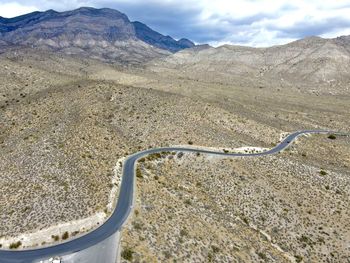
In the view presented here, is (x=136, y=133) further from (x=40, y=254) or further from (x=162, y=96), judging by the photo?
(x=40, y=254)

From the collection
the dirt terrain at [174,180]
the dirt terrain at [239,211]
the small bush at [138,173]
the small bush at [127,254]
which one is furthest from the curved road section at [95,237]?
the small bush at [127,254]

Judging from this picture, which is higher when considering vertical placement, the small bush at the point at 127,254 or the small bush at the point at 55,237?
the small bush at the point at 55,237

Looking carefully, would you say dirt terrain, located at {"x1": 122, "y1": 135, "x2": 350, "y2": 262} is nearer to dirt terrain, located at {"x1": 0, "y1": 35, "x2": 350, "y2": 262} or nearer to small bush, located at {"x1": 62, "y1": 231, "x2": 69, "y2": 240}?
dirt terrain, located at {"x1": 0, "y1": 35, "x2": 350, "y2": 262}

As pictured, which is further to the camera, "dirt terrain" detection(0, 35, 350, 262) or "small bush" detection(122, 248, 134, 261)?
"dirt terrain" detection(0, 35, 350, 262)

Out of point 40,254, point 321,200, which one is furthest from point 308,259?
point 40,254

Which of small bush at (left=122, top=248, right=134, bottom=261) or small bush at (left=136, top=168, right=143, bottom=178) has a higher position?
small bush at (left=136, top=168, right=143, bottom=178)

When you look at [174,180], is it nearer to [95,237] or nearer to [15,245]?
[95,237]

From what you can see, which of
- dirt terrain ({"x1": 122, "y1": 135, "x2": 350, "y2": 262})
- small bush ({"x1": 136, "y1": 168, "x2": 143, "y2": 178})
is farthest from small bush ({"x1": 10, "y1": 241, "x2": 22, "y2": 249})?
small bush ({"x1": 136, "y1": 168, "x2": 143, "y2": 178})

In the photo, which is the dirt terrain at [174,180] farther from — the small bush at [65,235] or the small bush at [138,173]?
the small bush at [138,173]

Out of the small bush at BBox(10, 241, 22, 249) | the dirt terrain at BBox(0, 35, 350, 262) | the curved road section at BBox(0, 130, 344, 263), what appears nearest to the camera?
the curved road section at BBox(0, 130, 344, 263)

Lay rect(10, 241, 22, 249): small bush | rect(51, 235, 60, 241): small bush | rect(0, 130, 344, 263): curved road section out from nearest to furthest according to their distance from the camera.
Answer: rect(0, 130, 344, 263): curved road section → rect(10, 241, 22, 249): small bush → rect(51, 235, 60, 241): small bush

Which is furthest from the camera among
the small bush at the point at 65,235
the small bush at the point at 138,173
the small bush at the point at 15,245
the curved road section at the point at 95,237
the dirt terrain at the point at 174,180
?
the small bush at the point at 138,173

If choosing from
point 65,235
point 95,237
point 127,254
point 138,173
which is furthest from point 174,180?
point 127,254
